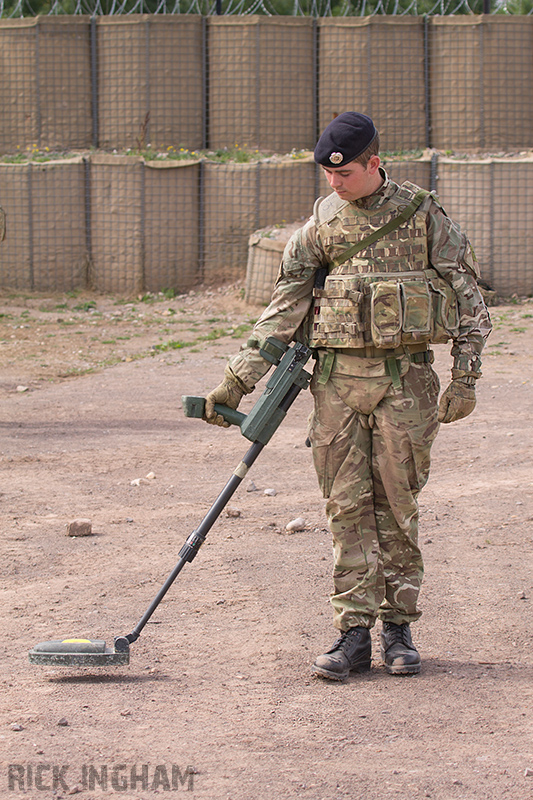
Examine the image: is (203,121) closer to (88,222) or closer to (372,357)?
(88,222)

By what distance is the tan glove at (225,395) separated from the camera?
11.2 feet

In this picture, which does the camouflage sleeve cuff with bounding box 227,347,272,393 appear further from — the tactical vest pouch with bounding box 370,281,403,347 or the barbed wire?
the barbed wire

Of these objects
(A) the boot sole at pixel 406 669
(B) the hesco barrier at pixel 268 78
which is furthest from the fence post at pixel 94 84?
(A) the boot sole at pixel 406 669

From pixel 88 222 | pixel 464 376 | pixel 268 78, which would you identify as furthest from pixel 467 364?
pixel 268 78

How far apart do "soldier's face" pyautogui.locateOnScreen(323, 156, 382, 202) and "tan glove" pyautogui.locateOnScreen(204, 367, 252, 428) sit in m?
0.73

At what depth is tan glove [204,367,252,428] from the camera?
3402mm

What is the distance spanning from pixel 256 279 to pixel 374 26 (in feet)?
13.8

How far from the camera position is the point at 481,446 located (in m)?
6.33

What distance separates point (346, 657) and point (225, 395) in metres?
0.98

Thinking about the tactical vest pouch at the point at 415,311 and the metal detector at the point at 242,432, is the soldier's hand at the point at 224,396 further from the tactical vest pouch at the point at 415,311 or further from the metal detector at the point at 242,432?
the tactical vest pouch at the point at 415,311

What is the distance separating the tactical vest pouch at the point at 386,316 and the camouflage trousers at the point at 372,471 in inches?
4.5

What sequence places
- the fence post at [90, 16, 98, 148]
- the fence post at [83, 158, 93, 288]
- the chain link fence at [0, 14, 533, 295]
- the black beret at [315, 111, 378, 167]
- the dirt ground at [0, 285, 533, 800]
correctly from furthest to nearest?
the fence post at [90, 16, 98, 148] → the fence post at [83, 158, 93, 288] → the chain link fence at [0, 14, 533, 295] → the black beret at [315, 111, 378, 167] → the dirt ground at [0, 285, 533, 800]

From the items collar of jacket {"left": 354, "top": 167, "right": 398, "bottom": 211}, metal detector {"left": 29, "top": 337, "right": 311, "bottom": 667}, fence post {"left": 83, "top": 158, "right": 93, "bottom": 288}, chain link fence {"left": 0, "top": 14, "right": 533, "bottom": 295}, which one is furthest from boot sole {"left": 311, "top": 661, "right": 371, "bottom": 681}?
fence post {"left": 83, "top": 158, "right": 93, "bottom": 288}

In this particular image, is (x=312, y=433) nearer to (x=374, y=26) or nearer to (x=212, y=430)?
(x=212, y=430)
